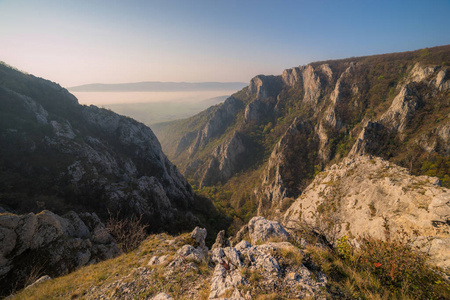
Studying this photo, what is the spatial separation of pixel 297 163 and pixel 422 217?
77.3 meters

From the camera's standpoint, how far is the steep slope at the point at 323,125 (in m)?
60.8

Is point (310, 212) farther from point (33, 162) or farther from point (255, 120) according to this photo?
point (255, 120)

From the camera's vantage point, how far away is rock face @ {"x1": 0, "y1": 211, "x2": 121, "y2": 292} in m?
11.9

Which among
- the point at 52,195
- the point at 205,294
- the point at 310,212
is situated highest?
the point at 205,294

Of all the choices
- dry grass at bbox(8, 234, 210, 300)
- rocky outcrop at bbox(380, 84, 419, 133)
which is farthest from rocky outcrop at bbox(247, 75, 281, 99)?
dry grass at bbox(8, 234, 210, 300)

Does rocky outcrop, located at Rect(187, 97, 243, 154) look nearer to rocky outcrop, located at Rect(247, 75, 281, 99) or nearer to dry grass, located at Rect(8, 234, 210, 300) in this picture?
rocky outcrop, located at Rect(247, 75, 281, 99)

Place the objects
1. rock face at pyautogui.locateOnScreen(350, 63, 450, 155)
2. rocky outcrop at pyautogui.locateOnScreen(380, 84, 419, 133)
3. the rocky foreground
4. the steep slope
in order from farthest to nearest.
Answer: rocky outcrop at pyautogui.locateOnScreen(380, 84, 419, 133)
rock face at pyautogui.locateOnScreen(350, 63, 450, 155)
the steep slope
the rocky foreground

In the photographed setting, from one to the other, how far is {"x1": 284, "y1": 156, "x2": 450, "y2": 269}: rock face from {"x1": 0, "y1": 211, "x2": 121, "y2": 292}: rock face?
18566mm

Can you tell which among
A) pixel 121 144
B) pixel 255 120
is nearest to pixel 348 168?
pixel 121 144

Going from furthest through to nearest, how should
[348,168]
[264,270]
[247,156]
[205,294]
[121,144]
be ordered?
[247,156], [121,144], [348,168], [264,270], [205,294]

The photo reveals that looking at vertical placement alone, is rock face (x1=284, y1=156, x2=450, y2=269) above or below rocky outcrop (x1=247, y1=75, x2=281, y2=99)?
below

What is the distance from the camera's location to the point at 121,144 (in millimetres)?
44750

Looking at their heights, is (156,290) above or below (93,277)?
above

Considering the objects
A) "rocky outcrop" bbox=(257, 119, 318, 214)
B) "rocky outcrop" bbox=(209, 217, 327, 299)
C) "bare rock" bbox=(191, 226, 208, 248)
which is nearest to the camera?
"rocky outcrop" bbox=(209, 217, 327, 299)
